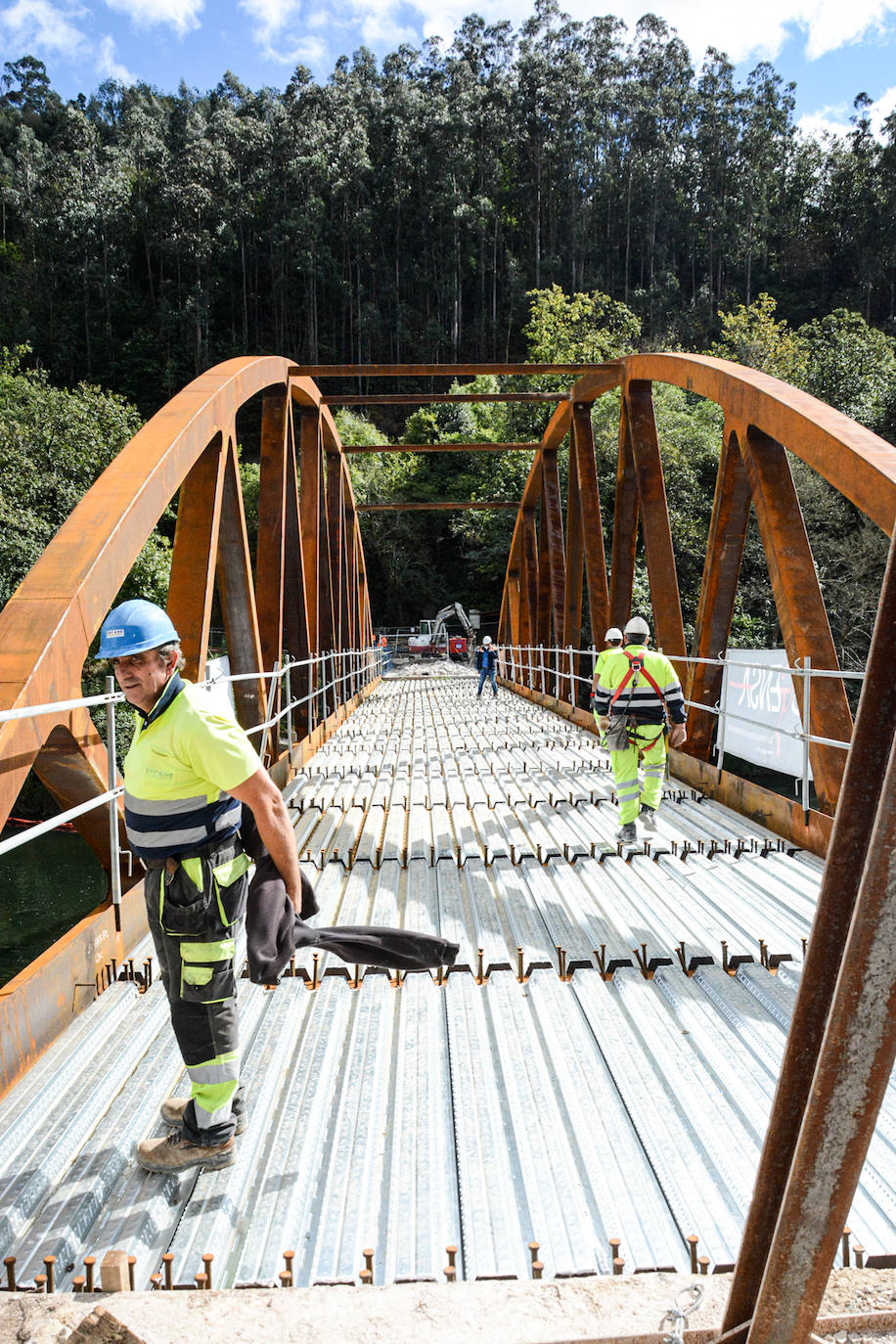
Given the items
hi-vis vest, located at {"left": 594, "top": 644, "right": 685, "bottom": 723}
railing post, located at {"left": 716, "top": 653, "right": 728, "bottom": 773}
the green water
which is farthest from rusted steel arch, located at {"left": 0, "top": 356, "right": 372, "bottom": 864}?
the green water

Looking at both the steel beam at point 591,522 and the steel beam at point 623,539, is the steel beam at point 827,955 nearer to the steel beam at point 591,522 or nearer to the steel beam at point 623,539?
the steel beam at point 623,539

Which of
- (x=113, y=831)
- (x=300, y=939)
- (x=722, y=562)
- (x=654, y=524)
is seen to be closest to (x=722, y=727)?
(x=722, y=562)

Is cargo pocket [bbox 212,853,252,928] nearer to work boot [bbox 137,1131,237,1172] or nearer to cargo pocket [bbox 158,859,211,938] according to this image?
cargo pocket [bbox 158,859,211,938]

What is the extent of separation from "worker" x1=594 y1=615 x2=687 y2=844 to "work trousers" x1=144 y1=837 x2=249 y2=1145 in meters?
3.58

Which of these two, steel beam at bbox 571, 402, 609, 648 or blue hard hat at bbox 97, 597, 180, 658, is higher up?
steel beam at bbox 571, 402, 609, 648

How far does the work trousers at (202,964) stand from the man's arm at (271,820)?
0.14 m

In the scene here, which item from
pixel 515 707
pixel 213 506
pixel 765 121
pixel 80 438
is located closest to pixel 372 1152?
pixel 213 506

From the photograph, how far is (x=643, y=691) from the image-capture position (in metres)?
5.84

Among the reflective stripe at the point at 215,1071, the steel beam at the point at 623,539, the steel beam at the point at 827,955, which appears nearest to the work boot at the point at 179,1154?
the reflective stripe at the point at 215,1071

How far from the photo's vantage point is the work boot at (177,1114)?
7.86ft

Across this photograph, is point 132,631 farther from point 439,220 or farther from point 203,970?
point 439,220

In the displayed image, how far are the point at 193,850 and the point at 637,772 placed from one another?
3711 millimetres

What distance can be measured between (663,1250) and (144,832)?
5.26 feet

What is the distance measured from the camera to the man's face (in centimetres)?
236
